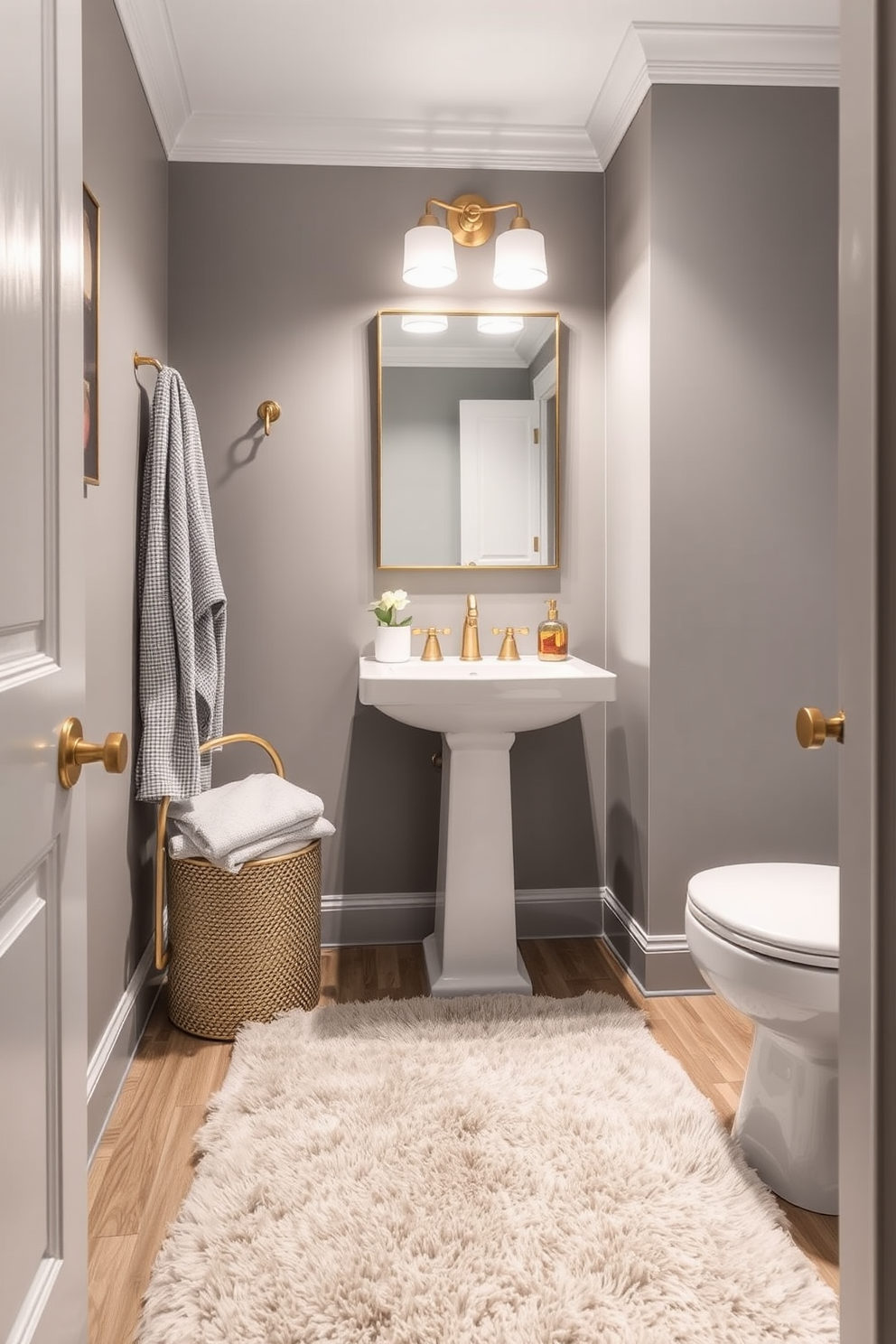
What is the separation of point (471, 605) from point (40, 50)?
2.08 meters

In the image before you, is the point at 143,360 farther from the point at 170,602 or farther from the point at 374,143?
the point at 374,143

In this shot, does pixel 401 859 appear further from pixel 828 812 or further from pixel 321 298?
pixel 321 298

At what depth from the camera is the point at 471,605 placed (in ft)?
9.54

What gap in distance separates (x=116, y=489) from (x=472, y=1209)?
62.6 inches


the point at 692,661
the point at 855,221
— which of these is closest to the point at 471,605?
the point at 692,661

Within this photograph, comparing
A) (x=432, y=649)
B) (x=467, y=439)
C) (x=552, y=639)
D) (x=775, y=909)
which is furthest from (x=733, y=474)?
(x=775, y=909)

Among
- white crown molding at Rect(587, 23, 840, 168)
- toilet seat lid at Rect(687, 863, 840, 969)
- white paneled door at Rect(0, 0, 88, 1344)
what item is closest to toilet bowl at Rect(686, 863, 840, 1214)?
toilet seat lid at Rect(687, 863, 840, 969)

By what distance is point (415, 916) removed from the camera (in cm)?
304

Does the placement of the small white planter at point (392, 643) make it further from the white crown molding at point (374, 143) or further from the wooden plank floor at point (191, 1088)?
the white crown molding at point (374, 143)

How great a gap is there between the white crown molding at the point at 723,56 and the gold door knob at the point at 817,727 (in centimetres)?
214

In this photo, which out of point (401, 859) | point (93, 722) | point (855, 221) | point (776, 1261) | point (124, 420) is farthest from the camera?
point (401, 859)

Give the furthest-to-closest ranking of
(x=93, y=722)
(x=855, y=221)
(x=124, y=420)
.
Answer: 1. (x=124, y=420)
2. (x=93, y=722)
3. (x=855, y=221)

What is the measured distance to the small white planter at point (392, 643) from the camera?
280 centimetres

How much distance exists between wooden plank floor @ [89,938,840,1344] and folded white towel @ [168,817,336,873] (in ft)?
1.44
